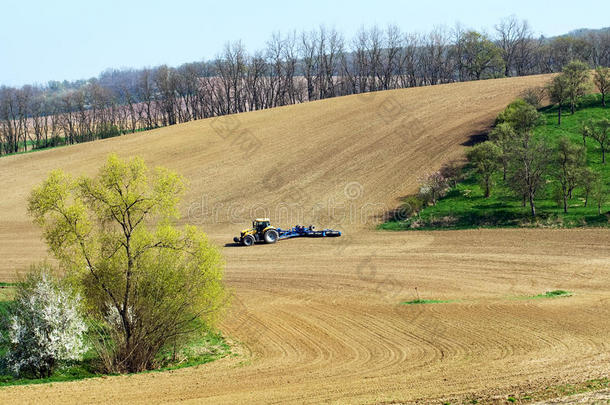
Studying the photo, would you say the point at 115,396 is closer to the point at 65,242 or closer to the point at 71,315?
the point at 71,315

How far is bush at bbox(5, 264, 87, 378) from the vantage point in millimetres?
20328

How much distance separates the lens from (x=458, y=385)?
1706 centimetres

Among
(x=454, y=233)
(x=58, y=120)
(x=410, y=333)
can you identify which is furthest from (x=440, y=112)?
(x=58, y=120)

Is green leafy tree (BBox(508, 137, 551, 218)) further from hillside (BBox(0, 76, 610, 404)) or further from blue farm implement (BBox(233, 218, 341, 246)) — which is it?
blue farm implement (BBox(233, 218, 341, 246))

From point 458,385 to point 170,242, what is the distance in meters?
11.6

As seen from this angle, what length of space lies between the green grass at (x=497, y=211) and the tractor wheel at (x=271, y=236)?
865 cm

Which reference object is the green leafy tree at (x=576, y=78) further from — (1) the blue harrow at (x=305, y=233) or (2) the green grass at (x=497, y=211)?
(1) the blue harrow at (x=305, y=233)

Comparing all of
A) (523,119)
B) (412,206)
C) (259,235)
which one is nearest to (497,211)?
(412,206)

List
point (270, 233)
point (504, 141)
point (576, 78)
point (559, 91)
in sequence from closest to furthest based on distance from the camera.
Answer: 1. point (270, 233)
2. point (504, 141)
3. point (559, 91)
4. point (576, 78)

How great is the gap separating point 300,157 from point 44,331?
45.2 m

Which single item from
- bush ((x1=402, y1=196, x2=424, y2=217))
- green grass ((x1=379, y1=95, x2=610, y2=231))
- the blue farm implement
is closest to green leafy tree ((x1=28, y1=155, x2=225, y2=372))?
the blue farm implement

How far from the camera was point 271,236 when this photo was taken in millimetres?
43031

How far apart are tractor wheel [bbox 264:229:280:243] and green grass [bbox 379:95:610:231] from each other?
865cm

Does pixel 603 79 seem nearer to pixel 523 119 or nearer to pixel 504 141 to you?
pixel 523 119
